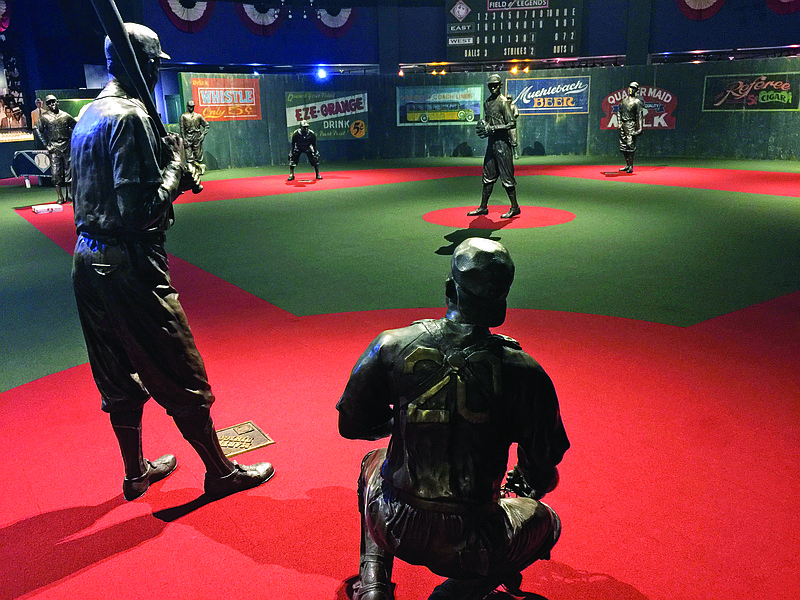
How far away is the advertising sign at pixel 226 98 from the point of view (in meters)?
18.2

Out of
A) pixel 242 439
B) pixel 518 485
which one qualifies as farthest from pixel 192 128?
pixel 518 485

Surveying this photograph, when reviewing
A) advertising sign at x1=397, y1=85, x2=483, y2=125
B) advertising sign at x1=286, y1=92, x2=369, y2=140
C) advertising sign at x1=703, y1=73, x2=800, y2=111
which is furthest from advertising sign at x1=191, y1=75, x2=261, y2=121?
advertising sign at x1=703, y1=73, x2=800, y2=111

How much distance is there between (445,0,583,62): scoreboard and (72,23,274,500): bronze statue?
65.8ft

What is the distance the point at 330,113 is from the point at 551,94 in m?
7.34

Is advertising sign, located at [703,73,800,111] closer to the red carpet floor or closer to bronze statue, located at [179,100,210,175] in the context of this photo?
the red carpet floor

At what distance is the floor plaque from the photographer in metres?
3.49

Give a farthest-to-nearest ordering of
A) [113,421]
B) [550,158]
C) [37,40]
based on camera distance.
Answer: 1. [550,158]
2. [37,40]
3. [113,421]

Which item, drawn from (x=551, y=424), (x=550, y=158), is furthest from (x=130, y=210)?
(x=550, y=158)

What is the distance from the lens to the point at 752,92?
18047 millimetres

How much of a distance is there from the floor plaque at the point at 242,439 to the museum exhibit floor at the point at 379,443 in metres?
0.08

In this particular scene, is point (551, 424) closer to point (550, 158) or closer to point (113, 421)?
point (113, 421)

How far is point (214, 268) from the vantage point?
7.59 m

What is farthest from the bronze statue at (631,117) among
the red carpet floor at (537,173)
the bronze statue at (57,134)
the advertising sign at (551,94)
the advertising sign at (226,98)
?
the bronze statue at (57,134)

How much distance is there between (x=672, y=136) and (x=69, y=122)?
16683 mm
